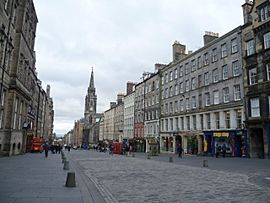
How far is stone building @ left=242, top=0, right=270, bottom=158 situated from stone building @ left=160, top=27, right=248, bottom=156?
122cm

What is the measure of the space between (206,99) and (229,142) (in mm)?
7942

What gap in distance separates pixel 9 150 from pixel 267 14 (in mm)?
34605

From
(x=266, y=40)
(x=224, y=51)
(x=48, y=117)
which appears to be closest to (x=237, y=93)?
(x=224, y=51)

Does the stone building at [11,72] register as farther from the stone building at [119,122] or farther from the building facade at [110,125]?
the building facade at [110,125]

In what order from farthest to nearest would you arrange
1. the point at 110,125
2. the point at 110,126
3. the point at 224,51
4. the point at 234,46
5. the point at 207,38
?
the point at 110,125
the point at 110,126
the point at 207,38
the point at 224,51
the point at 234,46

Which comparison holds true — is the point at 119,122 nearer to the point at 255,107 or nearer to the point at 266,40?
the point at 255,107

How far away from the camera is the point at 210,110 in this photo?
38875 mm

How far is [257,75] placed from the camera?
30922 millimetres

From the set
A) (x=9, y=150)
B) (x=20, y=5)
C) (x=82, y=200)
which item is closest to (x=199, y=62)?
(x=20, y=5)

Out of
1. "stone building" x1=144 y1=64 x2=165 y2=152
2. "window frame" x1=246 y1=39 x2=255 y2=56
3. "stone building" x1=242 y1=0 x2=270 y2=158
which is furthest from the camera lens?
"stone building" x1=144 y1=64 x2=165 y2=152

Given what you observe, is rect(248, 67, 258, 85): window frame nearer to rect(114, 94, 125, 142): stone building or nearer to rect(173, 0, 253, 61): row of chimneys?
rect(173, 0, 253, 61): row of chimneys

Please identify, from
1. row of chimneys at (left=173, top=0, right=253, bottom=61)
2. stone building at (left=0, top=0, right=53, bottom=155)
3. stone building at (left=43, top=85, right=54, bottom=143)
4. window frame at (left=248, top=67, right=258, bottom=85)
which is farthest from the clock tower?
window frame at (left=248, top=67, right=258, bottom=85)

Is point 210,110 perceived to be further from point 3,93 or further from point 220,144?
point 3,93

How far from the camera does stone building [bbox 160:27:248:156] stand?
34625 mm
